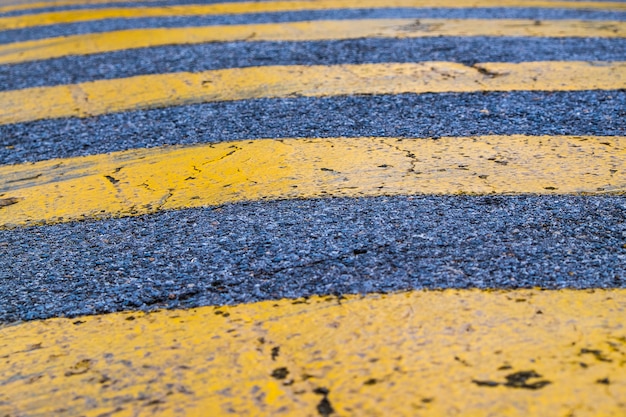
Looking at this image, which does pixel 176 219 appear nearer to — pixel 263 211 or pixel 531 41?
pixel 263 211

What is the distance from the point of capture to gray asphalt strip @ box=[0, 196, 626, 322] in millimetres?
1928

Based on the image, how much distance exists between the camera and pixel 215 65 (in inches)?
158

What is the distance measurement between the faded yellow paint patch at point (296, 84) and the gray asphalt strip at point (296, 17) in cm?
128

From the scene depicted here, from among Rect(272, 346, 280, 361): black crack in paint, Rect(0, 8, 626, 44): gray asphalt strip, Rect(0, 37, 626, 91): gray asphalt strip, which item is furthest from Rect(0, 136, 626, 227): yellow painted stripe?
Rect(0, 8, 626, 44): gray asphalt strip

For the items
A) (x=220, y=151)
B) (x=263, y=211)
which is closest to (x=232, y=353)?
Answer: (x=263, y=211)

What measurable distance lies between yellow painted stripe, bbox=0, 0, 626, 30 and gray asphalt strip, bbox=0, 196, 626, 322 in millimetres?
3361

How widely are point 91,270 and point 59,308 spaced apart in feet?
0.62

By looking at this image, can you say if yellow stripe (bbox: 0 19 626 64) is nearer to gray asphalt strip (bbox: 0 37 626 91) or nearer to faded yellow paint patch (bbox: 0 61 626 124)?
gray asphalt strip (bbox: 0 37 626 91)

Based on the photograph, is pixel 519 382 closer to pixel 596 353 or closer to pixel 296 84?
pixel 596 353

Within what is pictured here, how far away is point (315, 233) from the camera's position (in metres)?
2.20

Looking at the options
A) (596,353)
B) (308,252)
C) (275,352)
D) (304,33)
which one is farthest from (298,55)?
(596,353)

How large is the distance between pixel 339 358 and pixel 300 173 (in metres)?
1.14

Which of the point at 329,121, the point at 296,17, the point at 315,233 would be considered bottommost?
the point at 315,233

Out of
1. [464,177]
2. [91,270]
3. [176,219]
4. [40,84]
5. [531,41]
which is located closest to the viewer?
[91,270]
